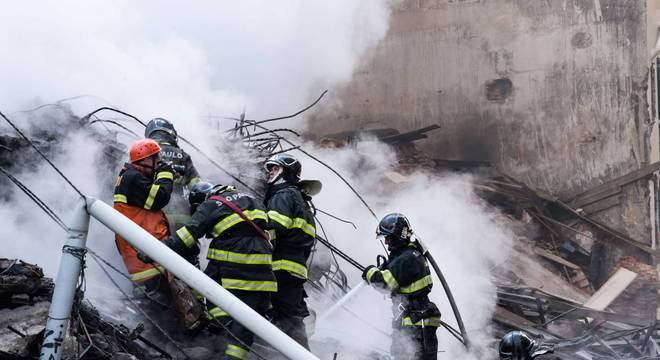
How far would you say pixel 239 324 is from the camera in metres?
4.80

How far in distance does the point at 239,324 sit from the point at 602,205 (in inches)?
401

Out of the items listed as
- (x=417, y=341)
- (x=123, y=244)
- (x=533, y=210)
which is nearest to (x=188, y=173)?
(x=123, y=244)

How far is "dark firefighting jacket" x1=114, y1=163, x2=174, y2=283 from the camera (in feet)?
17.3

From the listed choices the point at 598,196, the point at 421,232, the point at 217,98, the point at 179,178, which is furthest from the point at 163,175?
the point at 598,196

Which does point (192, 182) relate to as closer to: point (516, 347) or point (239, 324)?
point (239, 324)

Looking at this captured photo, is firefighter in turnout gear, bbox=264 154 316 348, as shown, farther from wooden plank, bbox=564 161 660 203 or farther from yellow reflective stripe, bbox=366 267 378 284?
wooden plank, bbox=564 161 660 203

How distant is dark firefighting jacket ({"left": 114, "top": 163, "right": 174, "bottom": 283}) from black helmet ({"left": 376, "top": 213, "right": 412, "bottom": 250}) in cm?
175

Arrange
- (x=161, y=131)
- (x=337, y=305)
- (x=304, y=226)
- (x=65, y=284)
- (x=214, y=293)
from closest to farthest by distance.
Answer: (x=214, y=293) < (x=65, y=284) < (x=304, y=226) < (x=161, y=131) < (x=337, y=305)

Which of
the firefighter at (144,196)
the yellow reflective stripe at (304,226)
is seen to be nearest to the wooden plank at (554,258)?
the yellow reflective stripe at (304,226)

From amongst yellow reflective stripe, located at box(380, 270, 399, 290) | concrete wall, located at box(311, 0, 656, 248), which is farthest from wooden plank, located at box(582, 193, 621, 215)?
yellow reflective stripe, located at box(380, 270, 399, 290)

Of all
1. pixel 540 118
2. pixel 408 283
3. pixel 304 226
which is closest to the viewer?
pixel 304 226

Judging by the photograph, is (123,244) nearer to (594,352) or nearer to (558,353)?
(558,353)

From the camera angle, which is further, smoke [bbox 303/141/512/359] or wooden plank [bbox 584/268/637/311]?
wooden plank [bbox 584/268/637/311]

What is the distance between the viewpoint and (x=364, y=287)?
7531 mm
